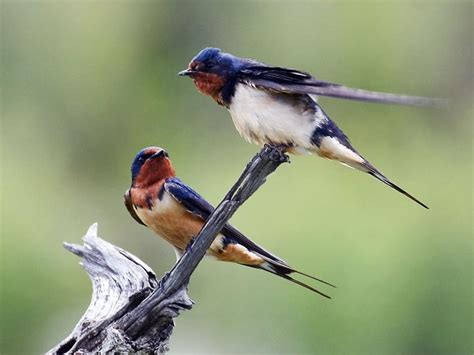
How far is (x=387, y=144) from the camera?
6219mm

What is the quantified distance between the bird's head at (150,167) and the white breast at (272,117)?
260mm

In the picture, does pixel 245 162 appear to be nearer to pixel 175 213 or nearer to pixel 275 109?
pixel 175 213

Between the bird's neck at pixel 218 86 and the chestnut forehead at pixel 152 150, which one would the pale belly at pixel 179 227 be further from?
the bird's neck at pixel 218 86

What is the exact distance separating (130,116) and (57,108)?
607 millimetres

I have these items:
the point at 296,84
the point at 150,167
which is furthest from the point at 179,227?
the point at 296,84

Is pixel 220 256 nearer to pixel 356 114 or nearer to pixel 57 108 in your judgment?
pixel 356 114

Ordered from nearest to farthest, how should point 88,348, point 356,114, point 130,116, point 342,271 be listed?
1. point 88,348
2. point 342,271
3. point 356,114
4. point 130,116

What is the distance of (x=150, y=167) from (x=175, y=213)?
0.46ft

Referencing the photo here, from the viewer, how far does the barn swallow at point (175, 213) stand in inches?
99.0

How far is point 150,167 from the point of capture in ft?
8.59

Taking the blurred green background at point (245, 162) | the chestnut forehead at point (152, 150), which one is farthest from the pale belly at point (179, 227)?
the blurred green background at point (245, 162)

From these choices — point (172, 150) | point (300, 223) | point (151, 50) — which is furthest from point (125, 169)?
point (300, 223)

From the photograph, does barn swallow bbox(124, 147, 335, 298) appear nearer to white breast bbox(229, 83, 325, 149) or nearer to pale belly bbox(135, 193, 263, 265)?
pale belly bbox(135, 193, 263, 265)

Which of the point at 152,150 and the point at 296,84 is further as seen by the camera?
the point at 152,150
